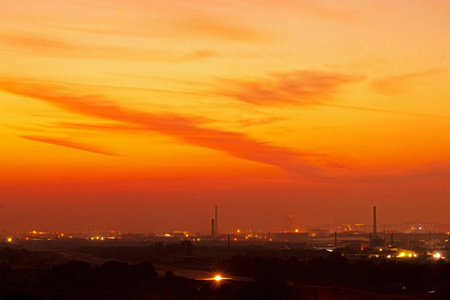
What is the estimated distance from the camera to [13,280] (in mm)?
62562

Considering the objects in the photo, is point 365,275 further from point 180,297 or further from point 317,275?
point 180,297

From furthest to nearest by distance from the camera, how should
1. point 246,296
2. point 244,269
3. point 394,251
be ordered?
point 394,251 < point 244,269 < point 246,296

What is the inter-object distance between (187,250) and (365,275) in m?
61.1

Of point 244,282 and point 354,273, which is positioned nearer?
point 244,282

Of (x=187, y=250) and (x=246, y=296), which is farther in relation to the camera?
(x=187, y=250)

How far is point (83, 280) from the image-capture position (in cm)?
6178

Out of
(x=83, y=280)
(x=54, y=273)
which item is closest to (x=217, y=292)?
(x=83, y=280)

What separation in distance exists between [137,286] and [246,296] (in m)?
13.1

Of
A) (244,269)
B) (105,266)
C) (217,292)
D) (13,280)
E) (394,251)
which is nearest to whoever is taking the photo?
(217,292)

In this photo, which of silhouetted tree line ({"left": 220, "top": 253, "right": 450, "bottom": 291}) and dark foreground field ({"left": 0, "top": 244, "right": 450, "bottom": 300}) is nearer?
dark foreground field ({"left": 0, "top": 244, "right": 450, "bottom": 300})

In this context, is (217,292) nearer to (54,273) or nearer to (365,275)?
(54,273)

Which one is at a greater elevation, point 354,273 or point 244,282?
point 354,273

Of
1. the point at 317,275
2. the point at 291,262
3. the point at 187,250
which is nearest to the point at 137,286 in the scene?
the point at 317,275

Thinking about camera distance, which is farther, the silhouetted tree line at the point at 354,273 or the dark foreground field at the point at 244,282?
the silhouetted tree line at the point at 354,273
